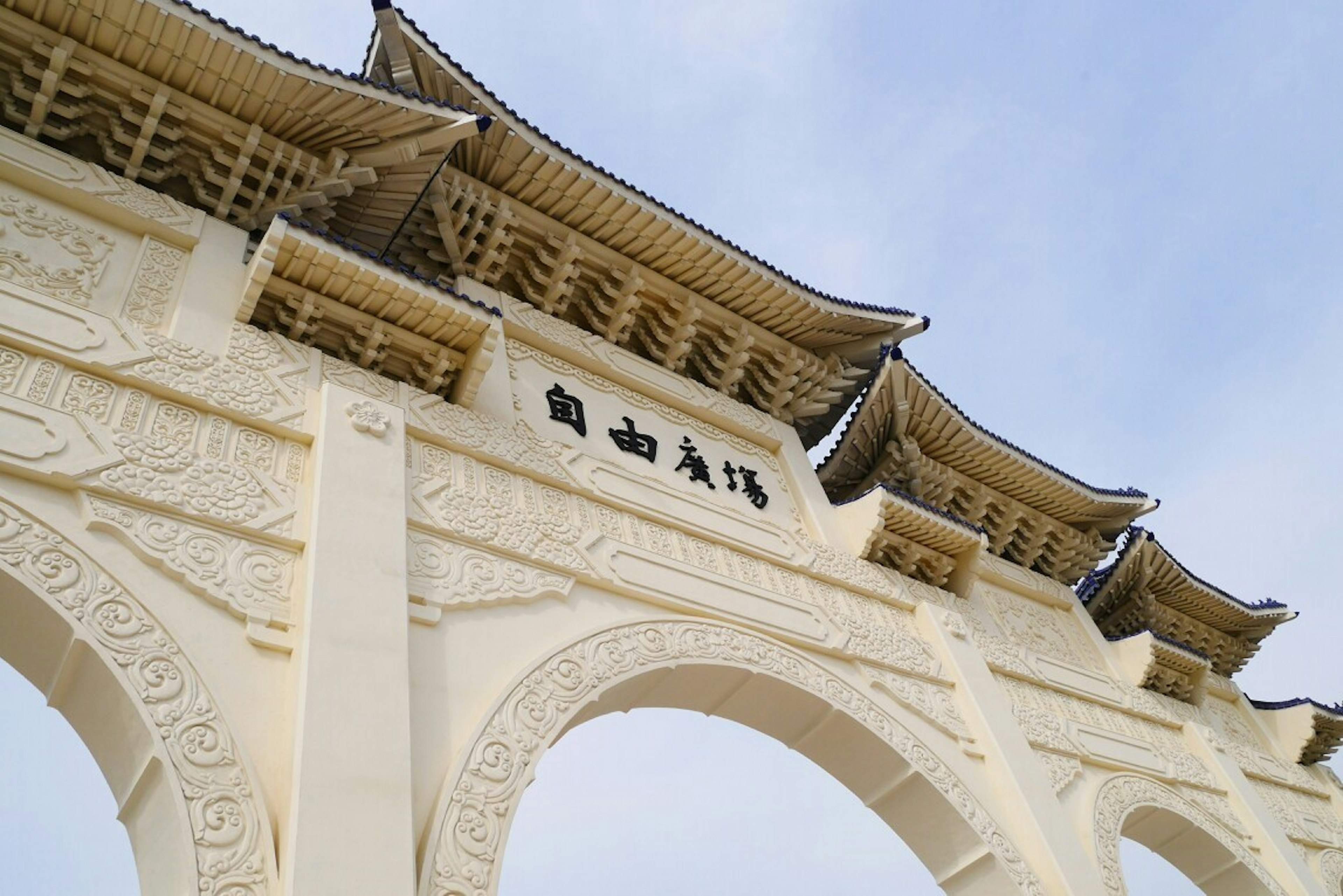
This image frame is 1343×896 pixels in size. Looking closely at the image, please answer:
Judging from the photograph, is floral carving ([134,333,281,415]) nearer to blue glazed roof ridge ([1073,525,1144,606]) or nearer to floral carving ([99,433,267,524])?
floral carving ([99,433,267,524])

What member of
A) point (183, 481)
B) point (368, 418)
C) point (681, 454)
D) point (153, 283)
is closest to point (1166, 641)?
point (681, 454)

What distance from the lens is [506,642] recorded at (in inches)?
161

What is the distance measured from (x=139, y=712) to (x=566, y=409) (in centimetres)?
309

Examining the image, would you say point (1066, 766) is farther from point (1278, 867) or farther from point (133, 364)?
point (133, 364)

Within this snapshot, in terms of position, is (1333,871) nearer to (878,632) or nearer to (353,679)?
(878,632)

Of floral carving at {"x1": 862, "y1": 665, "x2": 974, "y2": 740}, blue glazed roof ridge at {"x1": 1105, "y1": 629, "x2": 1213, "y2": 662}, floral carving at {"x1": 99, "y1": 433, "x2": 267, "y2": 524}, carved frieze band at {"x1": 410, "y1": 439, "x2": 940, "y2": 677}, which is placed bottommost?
floral carving at {"x1": 862, "y1": 665, "x2": 974, "y2": 740}

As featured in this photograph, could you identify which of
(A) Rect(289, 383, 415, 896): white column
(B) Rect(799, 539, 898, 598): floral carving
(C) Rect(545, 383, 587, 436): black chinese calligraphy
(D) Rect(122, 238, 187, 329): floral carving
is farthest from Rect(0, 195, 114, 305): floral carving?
(B) Rect(799, 539, 898, 598): floral carving

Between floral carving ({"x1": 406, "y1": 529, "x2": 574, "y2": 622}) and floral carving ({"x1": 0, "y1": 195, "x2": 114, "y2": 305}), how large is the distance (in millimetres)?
1794

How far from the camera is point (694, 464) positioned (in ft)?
20.0

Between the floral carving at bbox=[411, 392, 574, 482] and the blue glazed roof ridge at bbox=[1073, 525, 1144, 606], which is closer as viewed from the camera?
the floral carving at bbox=[411, 392, 574, 482]

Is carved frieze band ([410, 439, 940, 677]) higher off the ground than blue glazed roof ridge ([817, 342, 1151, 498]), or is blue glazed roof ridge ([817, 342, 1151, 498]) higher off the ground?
blue glazed roof ridge ([817, 342, 1151, 498])

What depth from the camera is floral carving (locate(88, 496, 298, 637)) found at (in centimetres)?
336

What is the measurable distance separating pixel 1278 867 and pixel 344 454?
23.4 feet

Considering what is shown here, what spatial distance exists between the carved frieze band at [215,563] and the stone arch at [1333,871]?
811 cm
